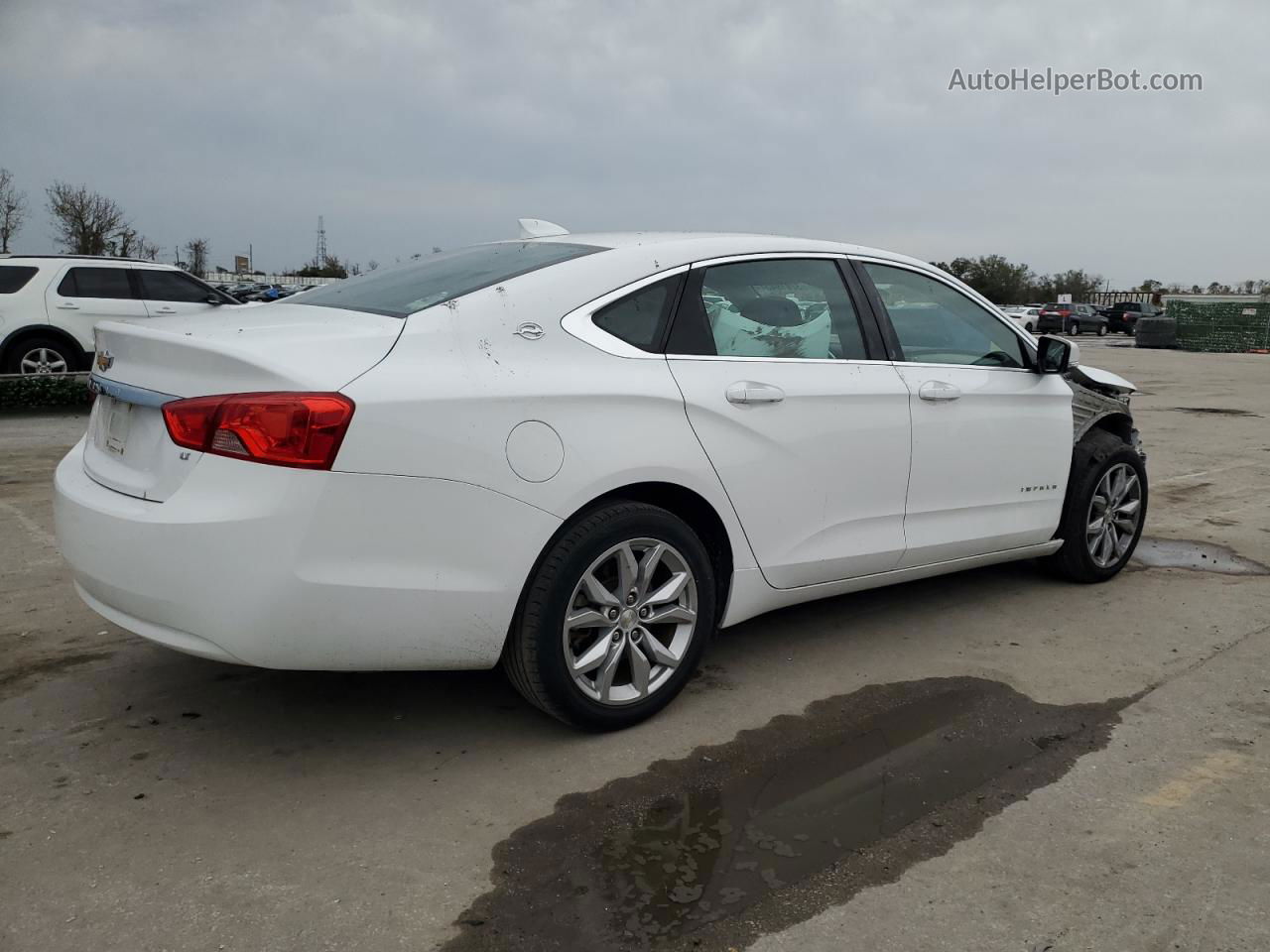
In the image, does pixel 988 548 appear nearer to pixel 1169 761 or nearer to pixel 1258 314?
pixel 1169 761

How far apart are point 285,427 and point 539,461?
2.33 ft

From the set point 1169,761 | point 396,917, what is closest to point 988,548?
point 1169,761

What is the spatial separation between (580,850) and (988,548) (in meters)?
2.60

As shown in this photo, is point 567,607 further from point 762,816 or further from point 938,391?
point 938,391

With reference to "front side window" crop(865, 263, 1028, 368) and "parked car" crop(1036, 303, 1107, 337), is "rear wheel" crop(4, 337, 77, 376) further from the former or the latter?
"parked car" crop(1036, 303, 1107, 337)

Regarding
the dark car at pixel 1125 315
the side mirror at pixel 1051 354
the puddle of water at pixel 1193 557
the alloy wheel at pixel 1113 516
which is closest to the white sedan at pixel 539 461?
the side mirror at pixel 1051 354

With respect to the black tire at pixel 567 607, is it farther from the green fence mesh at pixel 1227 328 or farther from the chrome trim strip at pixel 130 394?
the green fence mesh at pixel 1227 328

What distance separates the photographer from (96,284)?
13.0 m

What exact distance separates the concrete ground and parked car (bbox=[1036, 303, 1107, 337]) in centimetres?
4443

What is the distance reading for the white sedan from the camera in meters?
2.91

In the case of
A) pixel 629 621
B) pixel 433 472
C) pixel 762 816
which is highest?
pixel 433 472

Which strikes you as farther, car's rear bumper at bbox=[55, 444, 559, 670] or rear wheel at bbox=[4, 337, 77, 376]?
rear wheel at bbox=[4, 337, 77, 376]

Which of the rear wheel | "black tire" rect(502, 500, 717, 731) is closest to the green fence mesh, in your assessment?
the rear wheel

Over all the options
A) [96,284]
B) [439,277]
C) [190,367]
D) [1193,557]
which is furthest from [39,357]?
[1193,557]
